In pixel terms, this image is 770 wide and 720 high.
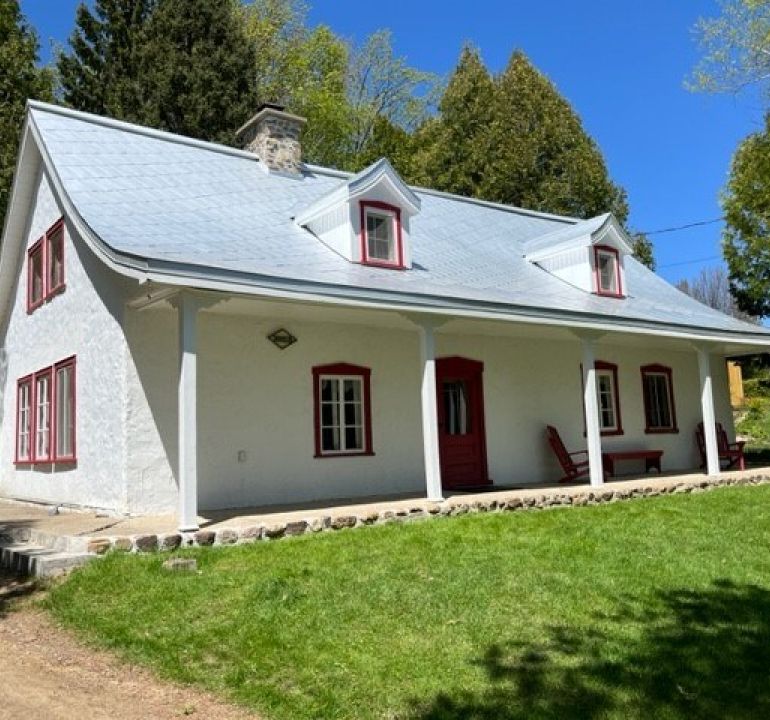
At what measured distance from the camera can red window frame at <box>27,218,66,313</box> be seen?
40.6 ft

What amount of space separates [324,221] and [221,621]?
7629 millimetres

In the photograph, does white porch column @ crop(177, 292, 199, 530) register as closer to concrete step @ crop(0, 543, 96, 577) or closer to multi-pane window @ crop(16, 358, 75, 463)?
concrete step @ crop(0, 543, 96, 577)

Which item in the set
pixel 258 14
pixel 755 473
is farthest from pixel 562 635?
pixel 258 14

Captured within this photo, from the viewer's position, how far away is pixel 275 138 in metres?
14.6

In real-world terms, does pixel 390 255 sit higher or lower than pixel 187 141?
lower

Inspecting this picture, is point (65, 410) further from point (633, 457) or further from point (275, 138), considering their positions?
point (633, 457)

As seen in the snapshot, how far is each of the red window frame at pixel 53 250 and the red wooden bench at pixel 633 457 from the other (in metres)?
9.94

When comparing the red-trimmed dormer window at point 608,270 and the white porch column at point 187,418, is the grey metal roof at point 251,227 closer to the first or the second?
the red-trimmed dormer window at point 608,270

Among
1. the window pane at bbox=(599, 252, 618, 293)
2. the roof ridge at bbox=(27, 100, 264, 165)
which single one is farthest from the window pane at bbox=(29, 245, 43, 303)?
the window pane at bbox=(599, 252, 618, 293)

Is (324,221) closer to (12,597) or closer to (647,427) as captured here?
(12,597)

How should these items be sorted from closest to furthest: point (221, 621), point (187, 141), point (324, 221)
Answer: point (221, 621) → point (324, 221) → point (187, 141)

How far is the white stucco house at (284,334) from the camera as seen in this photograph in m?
9.69

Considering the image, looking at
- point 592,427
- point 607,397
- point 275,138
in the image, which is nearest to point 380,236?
point 275,138

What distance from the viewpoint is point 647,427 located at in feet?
52.6
